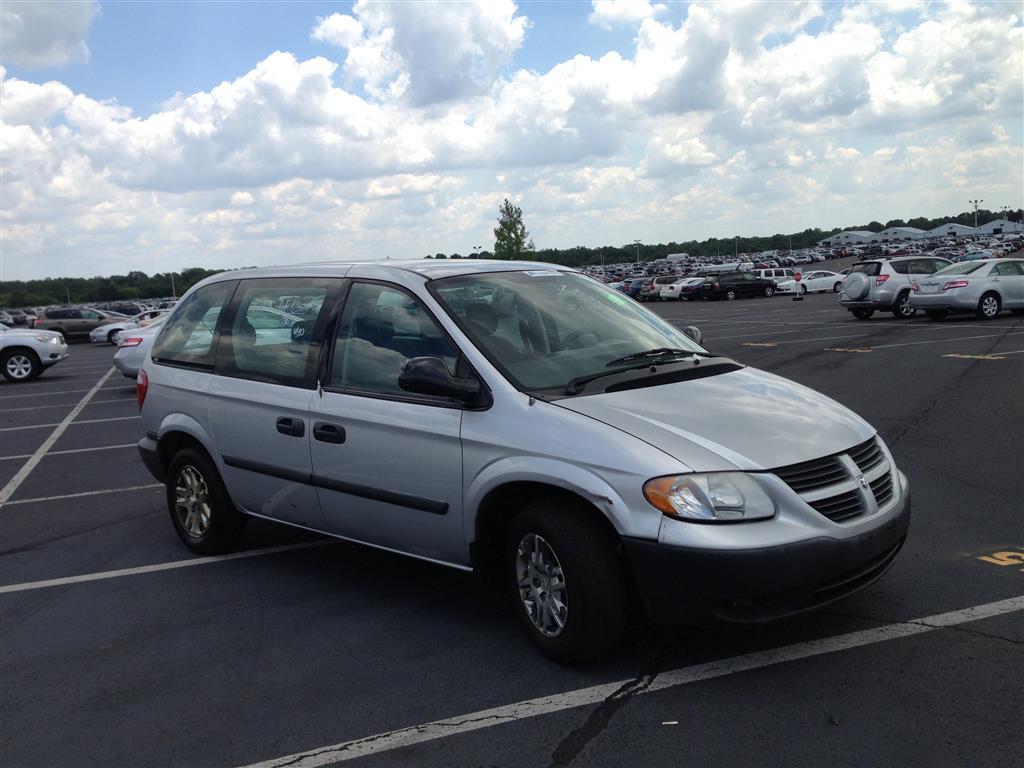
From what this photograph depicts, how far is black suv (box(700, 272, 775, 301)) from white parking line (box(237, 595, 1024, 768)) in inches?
1952

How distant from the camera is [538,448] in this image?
409cm

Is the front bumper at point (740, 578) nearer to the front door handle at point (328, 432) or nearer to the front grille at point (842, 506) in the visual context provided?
the front grille at point (842, 506)

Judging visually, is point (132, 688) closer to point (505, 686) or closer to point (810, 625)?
point (505, 686)

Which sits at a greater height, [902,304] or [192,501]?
[192,501]

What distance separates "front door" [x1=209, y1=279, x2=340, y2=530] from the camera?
5305mm

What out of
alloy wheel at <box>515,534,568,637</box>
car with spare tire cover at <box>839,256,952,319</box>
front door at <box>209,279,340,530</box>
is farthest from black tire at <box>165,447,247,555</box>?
car with spare tire cover at <box>839,256,952,319</box>

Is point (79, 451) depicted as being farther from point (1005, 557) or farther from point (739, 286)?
point (739, 286)

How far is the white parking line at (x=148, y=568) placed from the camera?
19.4 feet

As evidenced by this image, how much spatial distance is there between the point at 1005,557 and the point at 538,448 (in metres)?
2.92

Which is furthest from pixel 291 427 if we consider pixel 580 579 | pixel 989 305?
pixel 989 305

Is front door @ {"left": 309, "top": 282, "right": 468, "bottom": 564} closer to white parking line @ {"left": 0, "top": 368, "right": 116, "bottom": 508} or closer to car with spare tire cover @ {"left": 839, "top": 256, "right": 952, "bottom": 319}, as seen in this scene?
Answer: white parking line @ {"left": 0, "top": 368, "right": 116, "bottom": 508}

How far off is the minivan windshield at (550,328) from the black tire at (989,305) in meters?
21.0

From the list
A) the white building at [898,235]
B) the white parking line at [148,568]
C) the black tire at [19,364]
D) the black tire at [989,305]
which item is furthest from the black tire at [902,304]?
the white building at [898,235]

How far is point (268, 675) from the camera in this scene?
431 centimetres
